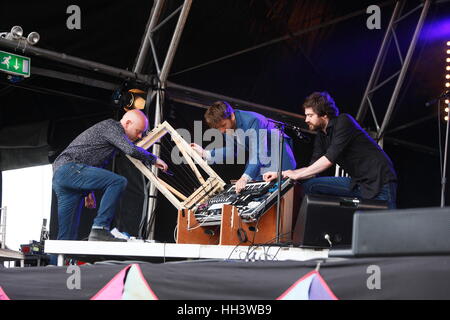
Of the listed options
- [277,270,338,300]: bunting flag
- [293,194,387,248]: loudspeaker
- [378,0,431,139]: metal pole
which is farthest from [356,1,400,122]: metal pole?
[277,270,338,300]: bunting flag

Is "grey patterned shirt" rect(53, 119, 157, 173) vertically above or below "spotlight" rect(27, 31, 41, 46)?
below

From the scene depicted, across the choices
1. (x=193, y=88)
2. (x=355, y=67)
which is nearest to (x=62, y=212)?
(x=193, y=88)

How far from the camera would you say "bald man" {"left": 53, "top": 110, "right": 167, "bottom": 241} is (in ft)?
16.1

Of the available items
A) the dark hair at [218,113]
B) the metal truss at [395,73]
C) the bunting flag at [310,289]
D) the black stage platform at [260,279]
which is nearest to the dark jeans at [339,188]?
the dark hair at [218,113]

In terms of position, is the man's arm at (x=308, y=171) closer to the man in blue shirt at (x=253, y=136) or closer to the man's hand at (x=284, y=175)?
the man's hand at (x=284, y=175)

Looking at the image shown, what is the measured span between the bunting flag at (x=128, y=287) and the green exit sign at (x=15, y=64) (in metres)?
3.73

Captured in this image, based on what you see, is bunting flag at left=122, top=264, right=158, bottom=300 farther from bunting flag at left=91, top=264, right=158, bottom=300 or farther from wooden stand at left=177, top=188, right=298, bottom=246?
wooden stand at left=177, top=188, right=298, bottom=246

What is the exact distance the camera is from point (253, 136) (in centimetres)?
492

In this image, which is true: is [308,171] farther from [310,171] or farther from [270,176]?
[270,176]

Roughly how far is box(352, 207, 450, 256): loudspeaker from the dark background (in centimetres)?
475

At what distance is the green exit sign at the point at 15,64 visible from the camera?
614 cm

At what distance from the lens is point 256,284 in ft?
8.34

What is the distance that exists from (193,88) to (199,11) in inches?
34.3

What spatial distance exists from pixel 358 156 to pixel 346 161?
0.30 feet
